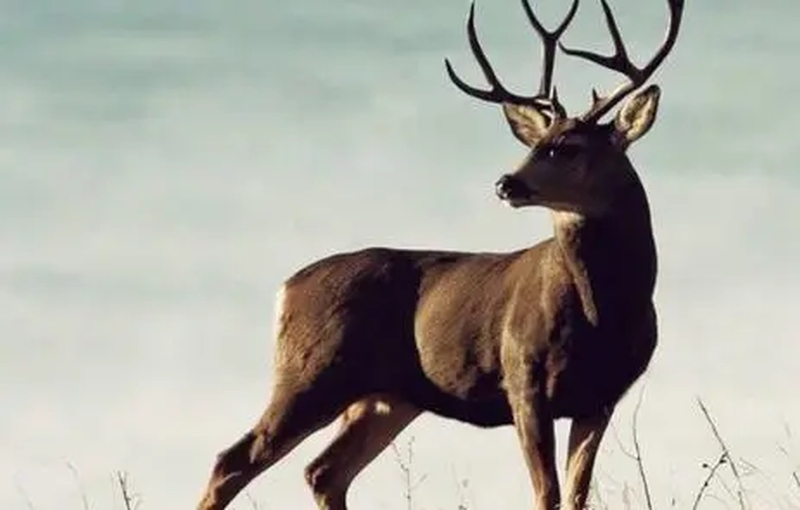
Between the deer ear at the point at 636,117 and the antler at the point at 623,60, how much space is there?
5.0 inches

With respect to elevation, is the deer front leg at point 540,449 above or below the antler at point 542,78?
below

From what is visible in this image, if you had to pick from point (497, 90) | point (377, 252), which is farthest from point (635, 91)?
point (377, 252)

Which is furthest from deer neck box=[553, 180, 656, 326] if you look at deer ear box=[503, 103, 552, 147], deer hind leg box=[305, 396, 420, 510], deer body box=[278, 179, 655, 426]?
deer hind leg box=[305, 396, 420, 510]

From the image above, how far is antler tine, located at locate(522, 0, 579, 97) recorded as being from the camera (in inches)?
407

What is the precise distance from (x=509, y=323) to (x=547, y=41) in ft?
6.55

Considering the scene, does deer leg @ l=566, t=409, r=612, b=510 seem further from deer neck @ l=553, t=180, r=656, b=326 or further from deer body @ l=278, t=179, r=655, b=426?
deer neck @ l=553, t=180, r=656, b=326

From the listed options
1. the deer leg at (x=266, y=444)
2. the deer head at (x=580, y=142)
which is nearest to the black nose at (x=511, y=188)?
the deer head at (x=580, y=142)

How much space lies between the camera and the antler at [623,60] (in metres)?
9.58

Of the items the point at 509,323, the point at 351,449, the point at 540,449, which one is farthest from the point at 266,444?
the point at 540,449

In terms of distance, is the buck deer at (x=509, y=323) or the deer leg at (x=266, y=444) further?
the deer leg at (x=266, y=444)

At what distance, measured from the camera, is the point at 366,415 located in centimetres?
1027

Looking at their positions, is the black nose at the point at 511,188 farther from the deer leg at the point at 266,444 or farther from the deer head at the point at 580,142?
the deer leg at the point at 266,444

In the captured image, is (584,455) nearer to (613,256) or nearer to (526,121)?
(613,256)

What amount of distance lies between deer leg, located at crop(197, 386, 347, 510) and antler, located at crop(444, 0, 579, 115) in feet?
5.31
